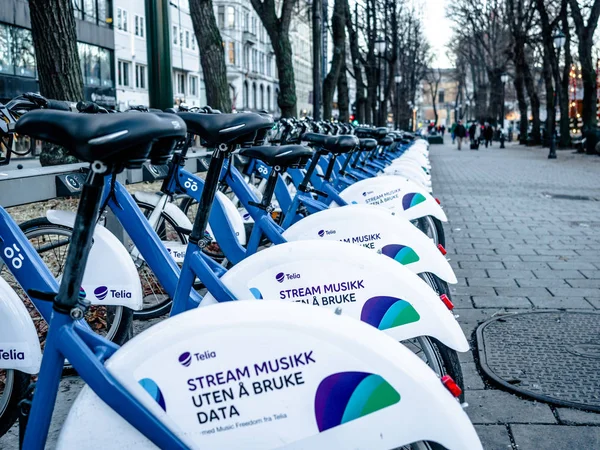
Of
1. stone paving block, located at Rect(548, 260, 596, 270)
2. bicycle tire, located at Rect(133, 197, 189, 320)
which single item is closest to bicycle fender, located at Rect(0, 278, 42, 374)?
bicycle tire, located at Rect(133, 197, 189, 320)

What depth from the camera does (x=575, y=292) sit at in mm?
5828

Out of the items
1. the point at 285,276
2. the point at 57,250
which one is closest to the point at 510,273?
the point at 57,250

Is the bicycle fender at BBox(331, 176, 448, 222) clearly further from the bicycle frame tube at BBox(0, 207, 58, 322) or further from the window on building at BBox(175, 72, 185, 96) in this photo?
the window on building at BBox(175, 72, 185, 96)

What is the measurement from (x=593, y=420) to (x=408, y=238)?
→ 1231 mm

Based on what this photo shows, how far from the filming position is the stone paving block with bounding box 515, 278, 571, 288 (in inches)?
240

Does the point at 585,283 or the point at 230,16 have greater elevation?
the point at 230,16

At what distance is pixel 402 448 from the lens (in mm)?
2059

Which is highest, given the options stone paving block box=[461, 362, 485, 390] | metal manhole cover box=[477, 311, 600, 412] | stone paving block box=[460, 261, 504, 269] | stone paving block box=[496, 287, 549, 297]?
metal manhole cover box=[477, 311, 600, 412]

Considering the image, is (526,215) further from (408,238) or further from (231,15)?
(231,15)

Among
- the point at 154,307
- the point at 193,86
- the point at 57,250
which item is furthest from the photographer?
the point at 193,86

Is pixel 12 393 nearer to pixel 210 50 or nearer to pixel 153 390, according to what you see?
pixel 153 390

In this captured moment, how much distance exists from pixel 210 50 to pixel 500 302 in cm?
791

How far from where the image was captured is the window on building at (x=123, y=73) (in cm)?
4536

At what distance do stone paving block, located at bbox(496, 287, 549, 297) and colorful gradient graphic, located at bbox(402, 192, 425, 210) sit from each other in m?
1.01
